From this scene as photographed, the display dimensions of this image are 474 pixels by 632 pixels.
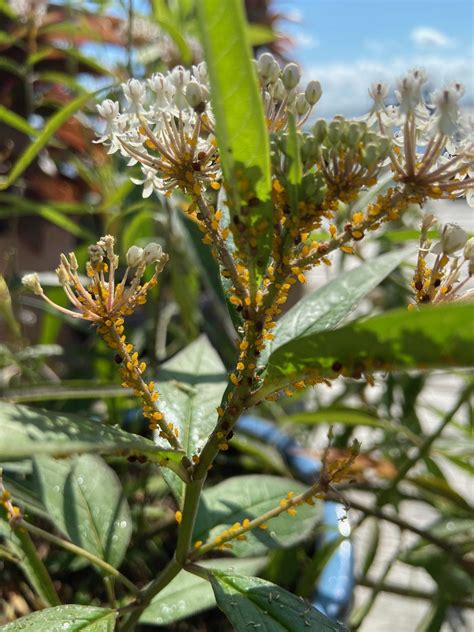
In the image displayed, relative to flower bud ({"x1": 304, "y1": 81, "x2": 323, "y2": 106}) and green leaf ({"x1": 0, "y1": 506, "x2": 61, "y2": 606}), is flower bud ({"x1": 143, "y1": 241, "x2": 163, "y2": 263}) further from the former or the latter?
green leaf ({"x1": 0, "y1": 506, "x2": 61, "y2": 606})

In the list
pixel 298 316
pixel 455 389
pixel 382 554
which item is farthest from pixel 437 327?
pixel 455 389

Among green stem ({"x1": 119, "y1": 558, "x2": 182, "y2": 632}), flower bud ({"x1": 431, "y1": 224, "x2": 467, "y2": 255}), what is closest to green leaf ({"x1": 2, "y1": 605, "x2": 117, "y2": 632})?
green stem ({"x1": 119, "y1": 558, "x2": 182, "y2": 632})

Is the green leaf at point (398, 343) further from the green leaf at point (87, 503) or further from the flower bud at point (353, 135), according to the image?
the green leaf at point (87, 503)

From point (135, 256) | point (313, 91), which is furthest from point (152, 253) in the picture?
point (313, 91)

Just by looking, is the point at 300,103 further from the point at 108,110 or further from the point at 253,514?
the point at 253,514

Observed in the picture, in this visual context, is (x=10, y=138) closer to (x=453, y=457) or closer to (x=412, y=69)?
(x=453, y=457)
